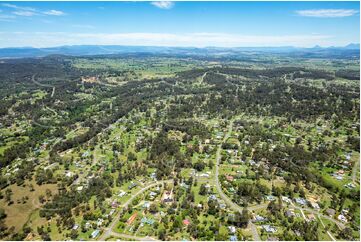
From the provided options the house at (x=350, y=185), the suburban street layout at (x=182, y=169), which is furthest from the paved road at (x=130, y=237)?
the house at (x=350, y=185)

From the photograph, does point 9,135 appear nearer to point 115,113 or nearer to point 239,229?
point 115,113

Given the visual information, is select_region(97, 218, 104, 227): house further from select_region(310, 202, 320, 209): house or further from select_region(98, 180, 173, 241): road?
select_region(310, 202, 320, 209): house

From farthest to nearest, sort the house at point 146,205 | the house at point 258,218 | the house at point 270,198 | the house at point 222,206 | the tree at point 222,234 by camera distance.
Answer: the house at point 270,198, the house at point 222,206, the house at point 146,205, the house at point 258,218, the tree at point 222,234

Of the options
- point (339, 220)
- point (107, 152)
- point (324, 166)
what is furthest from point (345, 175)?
point (107, 152)

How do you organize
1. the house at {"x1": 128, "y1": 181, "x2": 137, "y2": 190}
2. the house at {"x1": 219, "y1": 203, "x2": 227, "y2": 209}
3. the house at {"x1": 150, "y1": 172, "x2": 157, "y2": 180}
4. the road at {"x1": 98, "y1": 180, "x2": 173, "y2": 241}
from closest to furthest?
the road at {"x1": 98, "y1": 180, "x2": 173, "y2": 241} → the house at {"x1": 219, "y1": 203, "x2": 227, "y2": 209} → the house at {"x1": 128, "y1": 181, "x2": 137, "y2": 190} → the house at {"x1": 150, "y1": 172, "x2": 157, "y2": 180}

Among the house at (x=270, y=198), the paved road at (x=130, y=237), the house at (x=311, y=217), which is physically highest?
the house at (x=270, y=198)

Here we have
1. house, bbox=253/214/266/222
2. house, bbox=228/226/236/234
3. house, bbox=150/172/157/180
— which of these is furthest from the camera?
house, bbox=150/172/157/180

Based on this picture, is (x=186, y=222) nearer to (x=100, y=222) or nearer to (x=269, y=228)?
(x=269, y=228)

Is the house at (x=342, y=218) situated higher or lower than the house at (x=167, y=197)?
lower

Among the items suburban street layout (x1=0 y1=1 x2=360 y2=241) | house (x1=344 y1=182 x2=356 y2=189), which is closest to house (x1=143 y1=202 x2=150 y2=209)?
suburban street layout (x1=0 y1=1 x2=360 y2=241)

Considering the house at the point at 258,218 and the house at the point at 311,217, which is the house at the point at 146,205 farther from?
the house at the point at 311,217

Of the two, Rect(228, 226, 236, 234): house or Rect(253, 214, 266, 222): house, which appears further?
Rect(253, 214, 266, 222): house
